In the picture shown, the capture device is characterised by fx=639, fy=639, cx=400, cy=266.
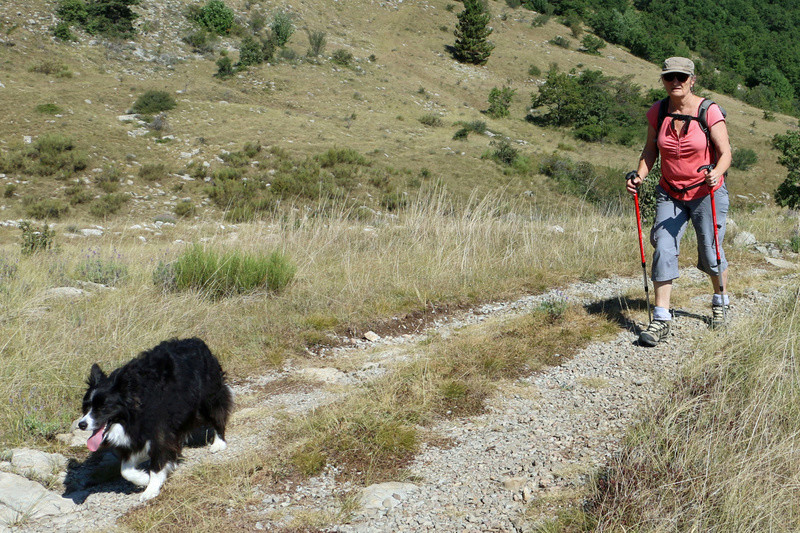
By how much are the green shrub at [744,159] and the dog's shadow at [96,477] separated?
39492mm

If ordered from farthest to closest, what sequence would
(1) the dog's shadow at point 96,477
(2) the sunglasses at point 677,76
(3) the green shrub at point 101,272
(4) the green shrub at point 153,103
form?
(4) the green shrub at point 153,103, (3) the green shrub at point 101,272, (2) the sunglasses at point 677,76, (1) the dog's shadow at point 96,477

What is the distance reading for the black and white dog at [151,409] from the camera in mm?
3324

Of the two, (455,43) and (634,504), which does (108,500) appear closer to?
(634,504)

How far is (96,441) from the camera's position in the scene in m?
3.26

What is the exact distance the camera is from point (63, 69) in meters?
31.2

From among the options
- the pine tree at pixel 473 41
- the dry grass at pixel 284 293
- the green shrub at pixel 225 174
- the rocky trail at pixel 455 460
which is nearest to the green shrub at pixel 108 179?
the green shrub at pixel 225 174

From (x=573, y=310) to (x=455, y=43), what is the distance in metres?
51.5

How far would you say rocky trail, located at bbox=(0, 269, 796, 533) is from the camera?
319 centimetres

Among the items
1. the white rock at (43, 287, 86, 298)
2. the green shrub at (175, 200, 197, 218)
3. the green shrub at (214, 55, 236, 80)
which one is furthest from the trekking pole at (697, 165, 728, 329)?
the green shrub at (214, 55, 236, 80)

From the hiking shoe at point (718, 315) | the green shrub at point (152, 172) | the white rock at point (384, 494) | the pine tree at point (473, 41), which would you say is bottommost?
the green shrub at point (152, 172)

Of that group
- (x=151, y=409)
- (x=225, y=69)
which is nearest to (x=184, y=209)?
(x=151, y=409)

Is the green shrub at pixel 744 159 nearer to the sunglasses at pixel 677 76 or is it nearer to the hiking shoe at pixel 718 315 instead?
the hiking shoe at pixel 718 315

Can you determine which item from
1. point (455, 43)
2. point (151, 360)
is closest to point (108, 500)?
point (151, 360)

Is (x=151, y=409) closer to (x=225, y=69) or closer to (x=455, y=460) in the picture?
(x=455, y=460)
